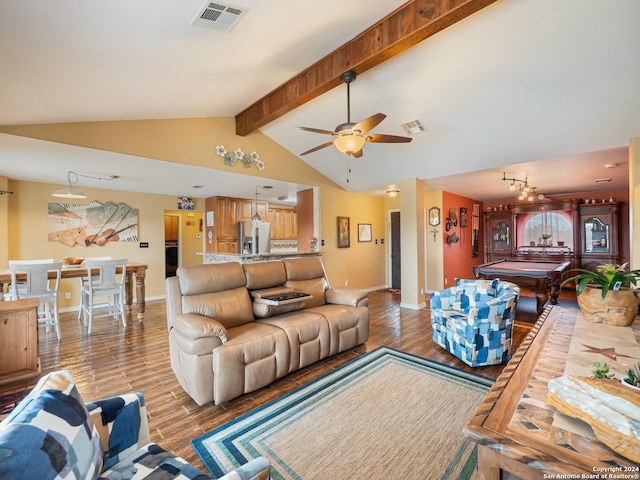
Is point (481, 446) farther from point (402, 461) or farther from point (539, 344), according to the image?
point (402, 461)

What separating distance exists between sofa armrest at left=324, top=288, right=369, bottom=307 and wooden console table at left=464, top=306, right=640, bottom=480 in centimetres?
225

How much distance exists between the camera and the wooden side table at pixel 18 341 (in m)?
2.62

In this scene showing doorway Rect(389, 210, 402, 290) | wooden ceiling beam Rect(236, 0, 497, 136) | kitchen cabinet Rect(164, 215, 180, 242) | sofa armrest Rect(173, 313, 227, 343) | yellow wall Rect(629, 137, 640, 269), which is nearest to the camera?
wooden ceiling beam Rect(236, 0, 497, 136)

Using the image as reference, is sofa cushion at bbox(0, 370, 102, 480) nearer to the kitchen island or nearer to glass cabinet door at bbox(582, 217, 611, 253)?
the kitchen island

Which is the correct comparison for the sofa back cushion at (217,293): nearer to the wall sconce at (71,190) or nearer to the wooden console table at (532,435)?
the wooden console table at (532,435)

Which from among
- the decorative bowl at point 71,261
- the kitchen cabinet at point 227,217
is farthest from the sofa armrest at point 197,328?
the kitchen cabinet at point 227,217

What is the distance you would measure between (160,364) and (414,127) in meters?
4.23

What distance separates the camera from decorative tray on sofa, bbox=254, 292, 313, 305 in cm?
298

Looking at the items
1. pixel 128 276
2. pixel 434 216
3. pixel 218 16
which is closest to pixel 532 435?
pixel 218 16

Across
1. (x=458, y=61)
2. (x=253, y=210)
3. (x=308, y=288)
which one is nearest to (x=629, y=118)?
(x=458, y=61)

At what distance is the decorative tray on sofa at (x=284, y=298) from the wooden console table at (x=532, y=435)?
2.12 meters

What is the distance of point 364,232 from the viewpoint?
23.4 ft

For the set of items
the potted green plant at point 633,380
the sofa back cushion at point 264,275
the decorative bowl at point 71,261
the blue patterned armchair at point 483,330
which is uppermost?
the decorative bowl at point 71,261

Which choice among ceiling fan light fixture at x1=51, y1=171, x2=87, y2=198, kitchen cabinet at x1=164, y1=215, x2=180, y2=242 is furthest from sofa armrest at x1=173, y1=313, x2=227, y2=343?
kitchen cabinet at x1=164, y1=215, x2=180, y2=242
